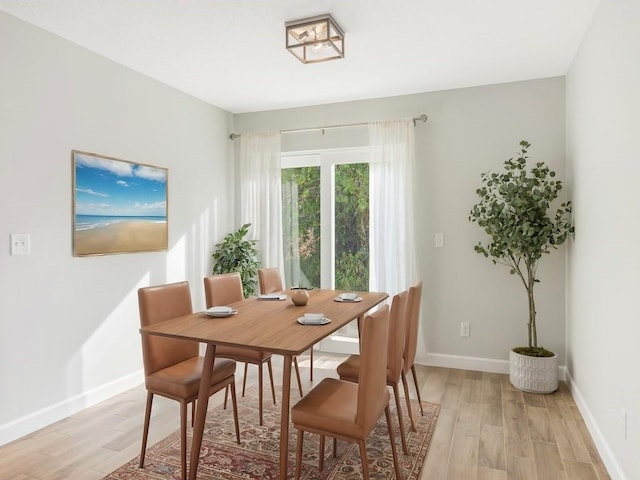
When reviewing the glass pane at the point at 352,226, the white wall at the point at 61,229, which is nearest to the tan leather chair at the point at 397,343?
the glass pane at the point at 352,226

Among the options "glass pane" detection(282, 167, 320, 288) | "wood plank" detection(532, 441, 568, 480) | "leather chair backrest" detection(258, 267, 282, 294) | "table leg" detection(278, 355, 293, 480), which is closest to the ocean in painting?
"leather chair backrest" detection(258, 267, 282, 294)

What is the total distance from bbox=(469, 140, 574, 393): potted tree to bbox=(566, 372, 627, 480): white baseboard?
0.69 feet

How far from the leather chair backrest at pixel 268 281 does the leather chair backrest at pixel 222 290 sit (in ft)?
1.03

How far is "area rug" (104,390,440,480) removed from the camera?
7.54 ft

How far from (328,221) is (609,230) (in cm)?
277

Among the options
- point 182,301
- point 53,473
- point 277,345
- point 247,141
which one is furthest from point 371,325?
point 247,141

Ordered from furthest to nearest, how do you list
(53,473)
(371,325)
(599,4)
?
1. (599,4)
2. (53,473)
3. (371,325)

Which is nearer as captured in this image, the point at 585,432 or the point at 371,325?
the point at 371,325

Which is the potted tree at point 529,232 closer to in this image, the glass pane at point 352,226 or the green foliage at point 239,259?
the glass pane at point 352,226

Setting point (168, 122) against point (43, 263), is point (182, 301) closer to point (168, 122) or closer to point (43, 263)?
point (43, 263)

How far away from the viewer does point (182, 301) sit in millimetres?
2695

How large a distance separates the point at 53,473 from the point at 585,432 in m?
3.21

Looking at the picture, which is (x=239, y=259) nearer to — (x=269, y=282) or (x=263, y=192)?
(x=263, y=192)

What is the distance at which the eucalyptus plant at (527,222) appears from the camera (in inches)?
135
